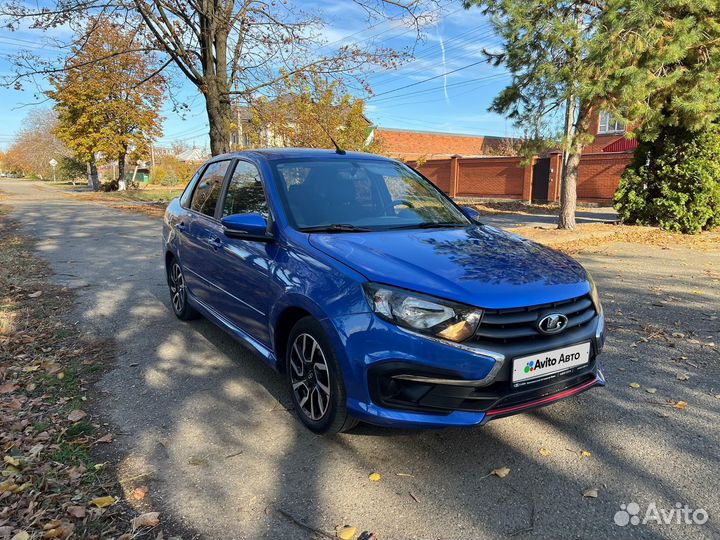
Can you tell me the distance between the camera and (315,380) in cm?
301

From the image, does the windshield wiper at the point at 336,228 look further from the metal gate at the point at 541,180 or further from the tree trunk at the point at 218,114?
the metal gate at the point at 541,180

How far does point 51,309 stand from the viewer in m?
5.68

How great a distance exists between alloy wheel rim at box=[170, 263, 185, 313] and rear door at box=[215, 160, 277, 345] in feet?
4.14

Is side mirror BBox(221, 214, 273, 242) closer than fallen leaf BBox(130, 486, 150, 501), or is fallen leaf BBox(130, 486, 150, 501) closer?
fallen leaf BBox(130, 486, 150, 501)

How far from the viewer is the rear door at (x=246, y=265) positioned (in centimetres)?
337

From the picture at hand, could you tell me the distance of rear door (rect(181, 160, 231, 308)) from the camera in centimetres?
424

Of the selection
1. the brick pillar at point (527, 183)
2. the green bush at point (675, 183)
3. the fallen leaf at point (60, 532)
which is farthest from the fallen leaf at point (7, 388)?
the brick pillar at point (527, 183)

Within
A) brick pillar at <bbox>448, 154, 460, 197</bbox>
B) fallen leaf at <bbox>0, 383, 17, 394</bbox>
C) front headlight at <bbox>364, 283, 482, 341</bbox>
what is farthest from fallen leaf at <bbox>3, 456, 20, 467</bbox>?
brick pillar at <bbox>448, 154, 460, 197</bbox>

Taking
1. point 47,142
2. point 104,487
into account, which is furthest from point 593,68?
point 47,142

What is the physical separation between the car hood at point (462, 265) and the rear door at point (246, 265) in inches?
19.2

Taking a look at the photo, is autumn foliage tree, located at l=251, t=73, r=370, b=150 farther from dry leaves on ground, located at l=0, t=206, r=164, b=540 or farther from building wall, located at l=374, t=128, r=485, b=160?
building wall, located at l=374, t=128, r=485, b=160

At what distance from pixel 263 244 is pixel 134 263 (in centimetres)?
607

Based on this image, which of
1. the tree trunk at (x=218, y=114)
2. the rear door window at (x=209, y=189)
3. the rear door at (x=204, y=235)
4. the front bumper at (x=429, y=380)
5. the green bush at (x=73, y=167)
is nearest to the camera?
the front bumper at (x=429, y=380)

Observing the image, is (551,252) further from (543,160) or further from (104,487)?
(543,160)
